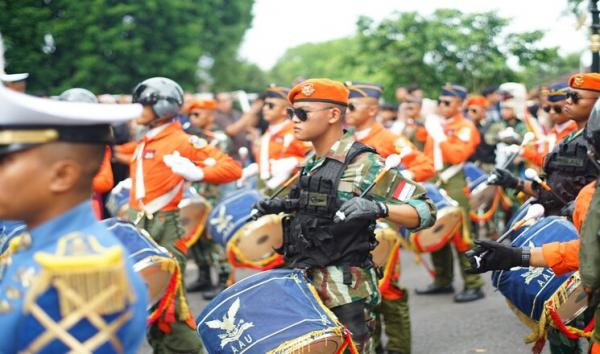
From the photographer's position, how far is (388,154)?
768 centimetres

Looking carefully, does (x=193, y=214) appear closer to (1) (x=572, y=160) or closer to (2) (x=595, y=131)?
(1) (x=572, y=160)

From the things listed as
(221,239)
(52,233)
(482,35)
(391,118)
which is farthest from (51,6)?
(52,233)

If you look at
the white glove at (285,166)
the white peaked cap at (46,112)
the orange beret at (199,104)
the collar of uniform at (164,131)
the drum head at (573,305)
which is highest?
the white peaked cap at (46,112)

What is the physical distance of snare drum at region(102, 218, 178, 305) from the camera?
5.04 metres

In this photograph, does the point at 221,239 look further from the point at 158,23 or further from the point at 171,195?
the point at 158,23

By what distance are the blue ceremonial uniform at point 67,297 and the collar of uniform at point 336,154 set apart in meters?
2.34

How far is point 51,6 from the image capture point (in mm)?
27391

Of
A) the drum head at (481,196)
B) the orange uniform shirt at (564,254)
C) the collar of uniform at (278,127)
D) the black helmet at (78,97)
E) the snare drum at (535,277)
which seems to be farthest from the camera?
the drum head at (481,196)

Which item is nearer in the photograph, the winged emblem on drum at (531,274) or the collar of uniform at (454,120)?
the winged emblem on drum at (531,274)

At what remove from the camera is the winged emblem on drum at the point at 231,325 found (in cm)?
435

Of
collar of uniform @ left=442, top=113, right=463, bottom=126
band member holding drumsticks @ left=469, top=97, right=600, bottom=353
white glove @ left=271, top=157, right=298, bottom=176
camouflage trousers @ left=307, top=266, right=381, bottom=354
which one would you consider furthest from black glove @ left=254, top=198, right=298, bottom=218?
collar of uniform @ left=442, top=113, right=463, bottom=126

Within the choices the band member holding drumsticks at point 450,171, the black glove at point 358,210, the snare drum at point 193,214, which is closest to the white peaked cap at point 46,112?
the black glove at point 358,210

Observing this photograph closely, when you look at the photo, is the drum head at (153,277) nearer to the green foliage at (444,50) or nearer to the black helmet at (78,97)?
the black helmet at (78,97)

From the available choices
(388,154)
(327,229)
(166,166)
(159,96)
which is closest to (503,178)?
(388,154)
